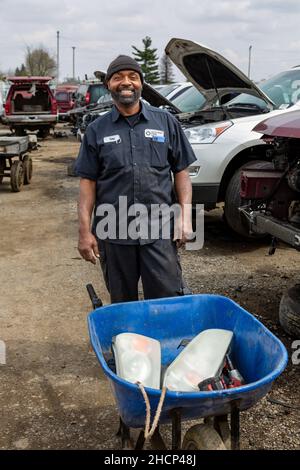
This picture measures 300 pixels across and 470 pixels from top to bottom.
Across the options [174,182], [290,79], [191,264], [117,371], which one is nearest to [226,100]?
[290,79]

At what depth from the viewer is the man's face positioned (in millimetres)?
2895

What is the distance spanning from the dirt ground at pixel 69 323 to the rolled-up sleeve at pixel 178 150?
144 cm

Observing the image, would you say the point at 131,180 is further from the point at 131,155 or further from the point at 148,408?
the point at 148,408

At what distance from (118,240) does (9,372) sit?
50.0 inches

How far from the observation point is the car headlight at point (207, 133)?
5.85m

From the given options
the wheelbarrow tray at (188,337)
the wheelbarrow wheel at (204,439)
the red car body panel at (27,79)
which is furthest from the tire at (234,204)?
the red car body panel at (27,79)

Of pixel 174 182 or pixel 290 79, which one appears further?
pixel 290 79

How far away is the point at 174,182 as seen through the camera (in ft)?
10.4

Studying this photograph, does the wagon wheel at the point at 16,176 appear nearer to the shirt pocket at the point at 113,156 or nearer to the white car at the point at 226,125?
the white car at the point at 226,125

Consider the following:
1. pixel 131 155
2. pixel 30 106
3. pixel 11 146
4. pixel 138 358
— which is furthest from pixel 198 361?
pixel 30 106

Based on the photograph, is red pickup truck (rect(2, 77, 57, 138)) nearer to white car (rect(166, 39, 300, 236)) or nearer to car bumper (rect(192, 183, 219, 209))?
white car (rect(166, 39, 300, 236))

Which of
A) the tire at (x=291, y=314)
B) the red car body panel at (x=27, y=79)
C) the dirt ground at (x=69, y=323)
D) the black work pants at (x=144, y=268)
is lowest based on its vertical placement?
the dirt ground at (x=69, y=323)

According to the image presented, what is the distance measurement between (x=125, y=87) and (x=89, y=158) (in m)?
0.42
